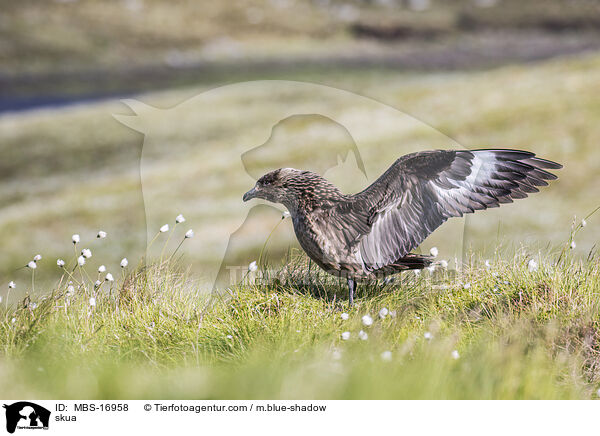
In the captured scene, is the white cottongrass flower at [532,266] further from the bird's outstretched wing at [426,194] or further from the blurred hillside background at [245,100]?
the bird's outstretched wing at [426,194]

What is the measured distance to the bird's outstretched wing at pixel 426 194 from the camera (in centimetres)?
403

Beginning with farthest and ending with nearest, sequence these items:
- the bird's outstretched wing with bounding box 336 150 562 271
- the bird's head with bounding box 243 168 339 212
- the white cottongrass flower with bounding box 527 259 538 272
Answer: the white cottongrass flower with bounding box 527 259 538 272 → the bird's head with bounding box 243 168 339 212 → the bird's outstretched wing with bounding box 336 150 562 271

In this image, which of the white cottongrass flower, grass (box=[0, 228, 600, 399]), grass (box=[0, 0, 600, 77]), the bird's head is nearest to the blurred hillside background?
grass (box=[0, 0, 600, 77])

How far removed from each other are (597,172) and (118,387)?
11.0m

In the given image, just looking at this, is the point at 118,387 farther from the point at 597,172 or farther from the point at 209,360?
the point at 597,172

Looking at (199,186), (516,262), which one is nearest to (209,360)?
(516,262)

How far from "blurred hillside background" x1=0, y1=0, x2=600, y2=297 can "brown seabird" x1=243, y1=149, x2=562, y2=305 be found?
2.11 ft

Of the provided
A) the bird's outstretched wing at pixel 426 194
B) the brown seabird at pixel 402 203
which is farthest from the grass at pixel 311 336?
the bird's outstretched wing at pixel 426 194

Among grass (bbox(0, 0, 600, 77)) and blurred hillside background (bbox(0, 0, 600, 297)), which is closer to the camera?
blurred hillside background (bbox(0, 0, 600, 297))

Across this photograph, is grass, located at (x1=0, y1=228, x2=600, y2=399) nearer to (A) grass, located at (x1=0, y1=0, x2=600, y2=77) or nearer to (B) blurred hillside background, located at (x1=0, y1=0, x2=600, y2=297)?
(B) blurred hillside background, located at (x1=0, y1=0, x2=600, y2=297)

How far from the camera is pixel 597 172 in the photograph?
470 inches

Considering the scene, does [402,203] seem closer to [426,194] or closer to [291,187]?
[426,194]
